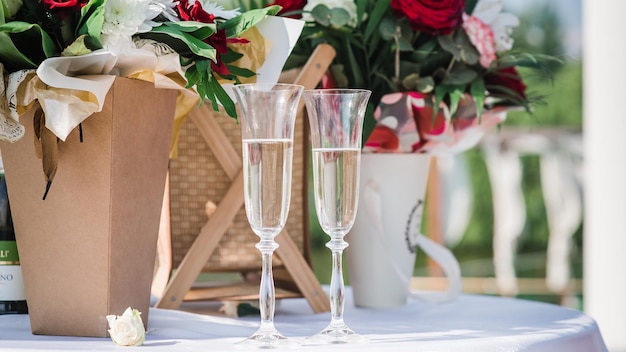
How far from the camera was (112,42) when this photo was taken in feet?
3.23

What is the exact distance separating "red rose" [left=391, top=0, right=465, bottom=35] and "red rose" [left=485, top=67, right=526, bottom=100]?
13cm

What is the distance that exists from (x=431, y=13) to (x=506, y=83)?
8.3 inches

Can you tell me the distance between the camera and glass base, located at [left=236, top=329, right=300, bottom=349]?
943 millimetres

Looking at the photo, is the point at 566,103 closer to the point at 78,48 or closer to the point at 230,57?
the point at 230,57

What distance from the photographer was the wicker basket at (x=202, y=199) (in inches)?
53.6

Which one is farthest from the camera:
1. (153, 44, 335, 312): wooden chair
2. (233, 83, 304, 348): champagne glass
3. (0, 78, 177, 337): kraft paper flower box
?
(153, 44, 335, 312): wooden chair

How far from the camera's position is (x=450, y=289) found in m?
1.52

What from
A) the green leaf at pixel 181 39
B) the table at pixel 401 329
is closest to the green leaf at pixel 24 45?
the green leaf at pixel 181 39

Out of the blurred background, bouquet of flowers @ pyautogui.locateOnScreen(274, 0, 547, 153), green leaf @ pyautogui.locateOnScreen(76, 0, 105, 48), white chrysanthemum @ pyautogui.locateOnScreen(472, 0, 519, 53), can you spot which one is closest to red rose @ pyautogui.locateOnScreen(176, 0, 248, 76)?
green leaf @ pyautogui.locateOnScreen(76, 0, 105, 48)

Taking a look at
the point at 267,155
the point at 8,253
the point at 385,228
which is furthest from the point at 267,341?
the point at 385,228

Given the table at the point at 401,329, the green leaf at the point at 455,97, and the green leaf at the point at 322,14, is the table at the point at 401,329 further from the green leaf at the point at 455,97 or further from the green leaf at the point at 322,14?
the green leaf at the point at 322,14

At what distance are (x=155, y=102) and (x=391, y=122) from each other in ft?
1.52

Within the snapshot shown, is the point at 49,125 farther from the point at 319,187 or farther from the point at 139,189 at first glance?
the point at 319,187

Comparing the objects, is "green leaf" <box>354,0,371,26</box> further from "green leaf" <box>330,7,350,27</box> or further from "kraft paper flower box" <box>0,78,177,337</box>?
"kraft paper flower box" <box>0,78,177,337</box>
